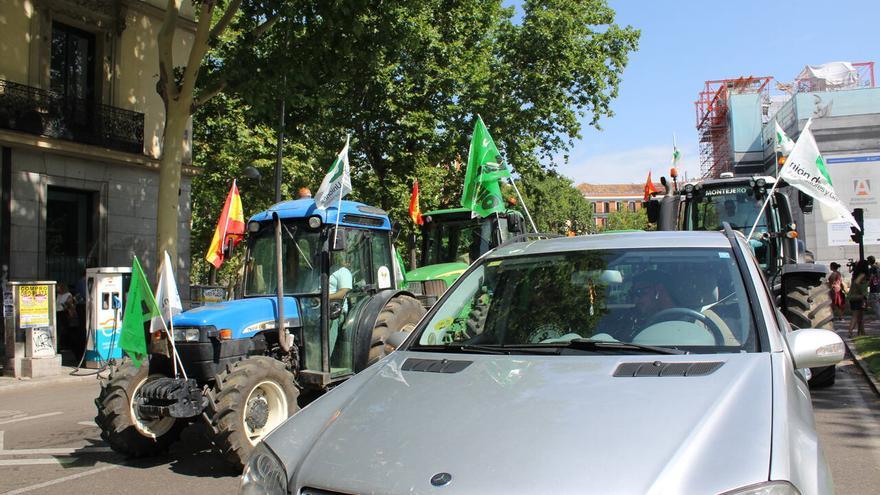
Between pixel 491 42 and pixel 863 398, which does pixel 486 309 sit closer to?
pixel 863 398

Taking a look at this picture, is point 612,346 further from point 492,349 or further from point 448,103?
point 448,103

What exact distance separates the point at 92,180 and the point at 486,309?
16.8 metres

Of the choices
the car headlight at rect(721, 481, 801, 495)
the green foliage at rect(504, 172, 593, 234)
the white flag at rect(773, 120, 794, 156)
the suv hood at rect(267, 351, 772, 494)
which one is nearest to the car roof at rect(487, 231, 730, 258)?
the suv hood at rect(267, 351, 772, 494)

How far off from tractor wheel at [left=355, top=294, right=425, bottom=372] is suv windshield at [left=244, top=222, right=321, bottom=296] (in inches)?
31.2

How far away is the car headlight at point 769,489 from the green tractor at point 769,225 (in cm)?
759

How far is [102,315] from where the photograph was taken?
14422mm

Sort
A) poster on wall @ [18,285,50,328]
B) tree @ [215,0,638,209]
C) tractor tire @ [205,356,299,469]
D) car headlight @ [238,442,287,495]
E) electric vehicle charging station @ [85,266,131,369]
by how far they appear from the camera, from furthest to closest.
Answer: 1. tree @ [215,0,638,209]
2. electric vehicle charging station @ [85,266,131,369]
3. poster on wall @ [18,285,50,328]
4. tractor tire @ [205,356,299,469]
5. car headlight @ [238,442,287,495]

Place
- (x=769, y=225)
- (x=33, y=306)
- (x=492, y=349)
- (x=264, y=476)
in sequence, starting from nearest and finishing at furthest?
(x=264, y=476) < (x=492, y=349) < (x=769, y=225) < (x=33, y=306)

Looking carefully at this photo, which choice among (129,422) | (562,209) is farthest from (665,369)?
(562,209)

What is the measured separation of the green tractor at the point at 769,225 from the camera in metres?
9.07

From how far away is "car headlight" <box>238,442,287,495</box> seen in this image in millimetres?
2487

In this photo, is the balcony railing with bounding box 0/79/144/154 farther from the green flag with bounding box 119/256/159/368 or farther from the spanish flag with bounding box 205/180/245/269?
the green flag with bounding box 119/256/159/368

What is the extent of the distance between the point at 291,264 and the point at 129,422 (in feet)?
7.00

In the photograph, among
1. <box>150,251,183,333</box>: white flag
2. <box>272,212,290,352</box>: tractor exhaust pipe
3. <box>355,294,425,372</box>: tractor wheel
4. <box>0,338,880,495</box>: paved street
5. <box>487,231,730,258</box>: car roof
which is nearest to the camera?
<box>487,231,730,258</box>: car roof
